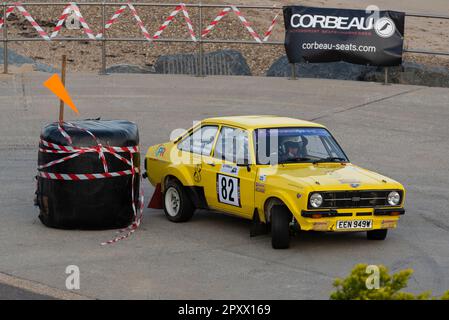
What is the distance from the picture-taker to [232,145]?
14242mm

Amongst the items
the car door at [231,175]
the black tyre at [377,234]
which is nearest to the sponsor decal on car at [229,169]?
the car door at [231,175]

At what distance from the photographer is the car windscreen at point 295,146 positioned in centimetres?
1389

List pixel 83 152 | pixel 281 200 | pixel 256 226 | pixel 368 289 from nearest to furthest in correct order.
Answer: pixel 368 289 → pixel 281 200 → pixel 256 226 → pixel 83 152

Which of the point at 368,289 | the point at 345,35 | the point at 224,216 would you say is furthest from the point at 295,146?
the point at 345,35

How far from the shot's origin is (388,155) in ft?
66.3

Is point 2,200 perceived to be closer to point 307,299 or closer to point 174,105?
point 307,299

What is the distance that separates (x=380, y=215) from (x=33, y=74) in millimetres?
16686

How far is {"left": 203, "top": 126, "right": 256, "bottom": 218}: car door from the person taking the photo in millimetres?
13664

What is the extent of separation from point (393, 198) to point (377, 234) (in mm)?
593

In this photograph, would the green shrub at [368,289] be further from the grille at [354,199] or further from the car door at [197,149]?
the car door at [197,149]

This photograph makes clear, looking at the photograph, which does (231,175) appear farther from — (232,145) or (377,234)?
(377,234)

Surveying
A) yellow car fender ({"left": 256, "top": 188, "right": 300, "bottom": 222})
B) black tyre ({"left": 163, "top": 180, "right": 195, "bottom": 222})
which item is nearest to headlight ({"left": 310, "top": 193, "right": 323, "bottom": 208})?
yellow car fender ({"left": 256, "top": 188, "right": 300, "bottom": 222})

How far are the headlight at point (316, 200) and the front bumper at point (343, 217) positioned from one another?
0.08 metres
